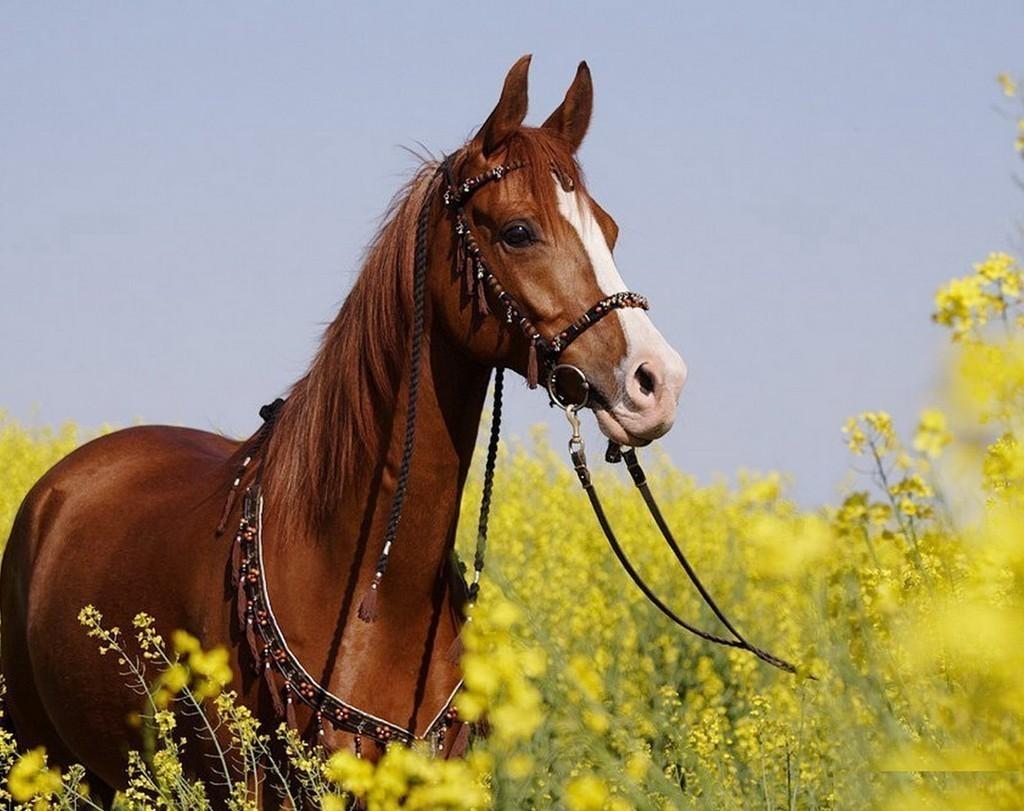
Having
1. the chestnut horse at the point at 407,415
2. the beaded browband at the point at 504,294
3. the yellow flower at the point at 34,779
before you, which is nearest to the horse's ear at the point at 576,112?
the chestnut horse at the point at 407,415

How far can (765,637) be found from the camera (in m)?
6.60

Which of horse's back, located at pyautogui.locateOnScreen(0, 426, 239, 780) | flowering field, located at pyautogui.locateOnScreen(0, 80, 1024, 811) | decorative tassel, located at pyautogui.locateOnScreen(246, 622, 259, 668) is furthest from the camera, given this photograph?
horse's back, located at pyautogui.locateOnScreen(0, 426, 239, 780)

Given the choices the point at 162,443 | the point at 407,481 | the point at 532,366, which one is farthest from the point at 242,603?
the point at 162,443

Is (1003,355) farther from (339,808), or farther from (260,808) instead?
(260,808)

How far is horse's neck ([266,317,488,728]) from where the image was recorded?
382cm

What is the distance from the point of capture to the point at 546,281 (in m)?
3.71

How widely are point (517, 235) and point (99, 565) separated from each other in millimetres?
1707

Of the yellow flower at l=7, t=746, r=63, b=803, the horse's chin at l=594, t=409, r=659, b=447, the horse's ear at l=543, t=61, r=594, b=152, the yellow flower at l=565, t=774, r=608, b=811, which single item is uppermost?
the horse's ear at l=543, t=61, r=594, b=152

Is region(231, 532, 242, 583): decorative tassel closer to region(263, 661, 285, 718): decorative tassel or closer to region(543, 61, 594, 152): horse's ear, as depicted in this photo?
region(263, 661, 285, 718): decorative tassel

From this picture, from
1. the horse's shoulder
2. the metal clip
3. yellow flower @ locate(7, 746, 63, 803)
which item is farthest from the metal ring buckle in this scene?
the horse's shoulder

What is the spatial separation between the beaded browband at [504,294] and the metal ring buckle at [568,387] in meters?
0.03

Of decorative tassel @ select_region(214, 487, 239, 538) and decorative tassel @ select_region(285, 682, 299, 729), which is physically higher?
decorative tassel @ select_region(214, 487, 239, 538)

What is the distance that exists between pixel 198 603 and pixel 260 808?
1.80ft

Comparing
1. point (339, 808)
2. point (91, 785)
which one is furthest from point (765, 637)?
point (339, 808)
